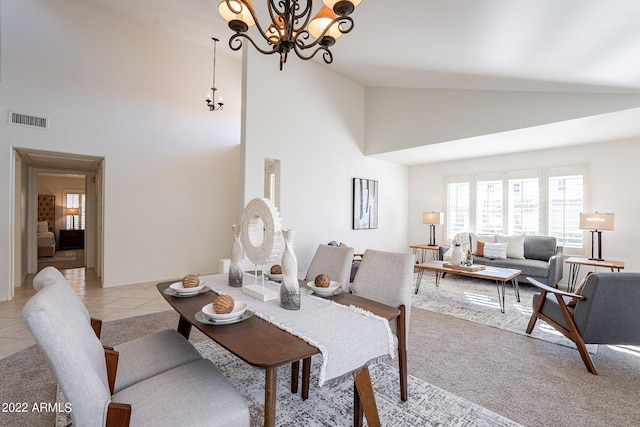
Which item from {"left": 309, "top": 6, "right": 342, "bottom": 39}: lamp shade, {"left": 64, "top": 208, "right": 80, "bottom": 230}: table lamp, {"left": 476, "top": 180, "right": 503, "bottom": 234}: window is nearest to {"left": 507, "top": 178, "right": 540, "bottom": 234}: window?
{"left": 476, "top": 180, "right": 503, "bottom": 234}: window

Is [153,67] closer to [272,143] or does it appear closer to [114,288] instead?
[272,143]

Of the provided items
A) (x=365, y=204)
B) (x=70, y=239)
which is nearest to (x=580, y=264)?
(x=365, y=204)

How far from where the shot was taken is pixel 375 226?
6.48 metres

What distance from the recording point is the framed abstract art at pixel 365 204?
19.7 feet

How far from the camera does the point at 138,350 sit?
1.63m

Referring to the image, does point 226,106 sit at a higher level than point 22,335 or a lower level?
higher

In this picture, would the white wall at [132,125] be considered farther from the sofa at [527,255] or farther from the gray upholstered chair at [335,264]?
the sofa at [527,255]

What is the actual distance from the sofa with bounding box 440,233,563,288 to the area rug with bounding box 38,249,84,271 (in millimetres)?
7715

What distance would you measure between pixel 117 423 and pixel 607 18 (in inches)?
158

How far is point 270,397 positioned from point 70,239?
34.6 feet

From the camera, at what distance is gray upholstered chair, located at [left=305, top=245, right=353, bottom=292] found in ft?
7.84

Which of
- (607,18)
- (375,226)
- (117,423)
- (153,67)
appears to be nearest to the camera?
(117,423)

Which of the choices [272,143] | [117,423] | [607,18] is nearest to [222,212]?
[272,143]

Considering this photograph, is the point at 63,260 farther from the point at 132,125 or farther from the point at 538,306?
the point at 538,306
